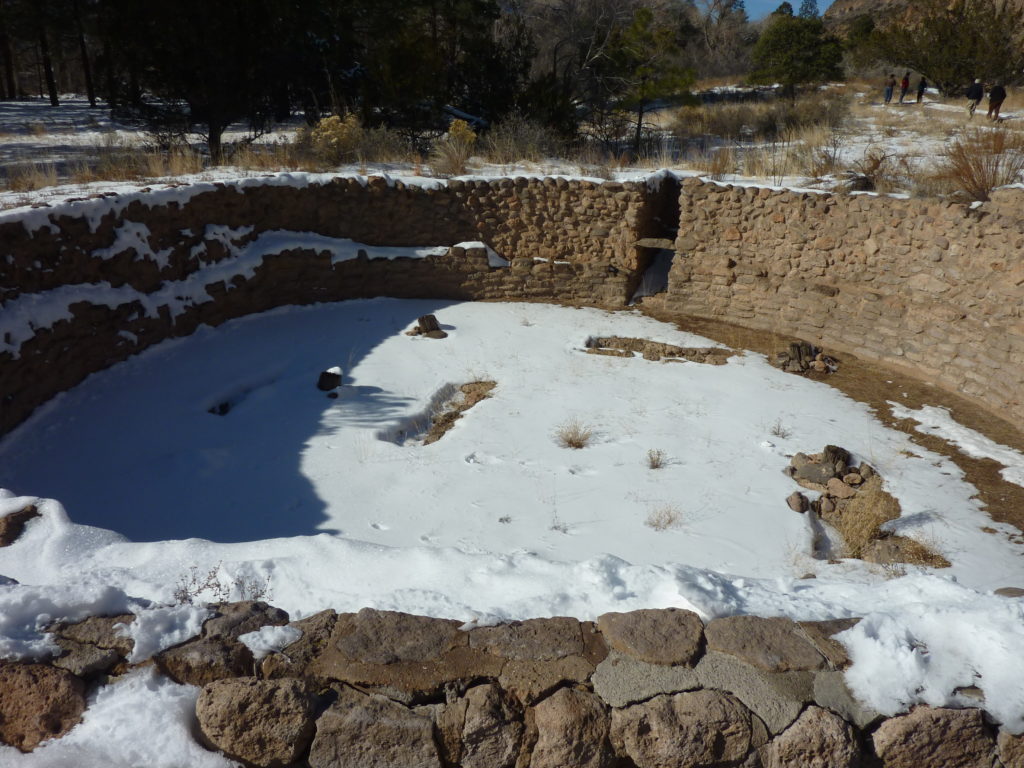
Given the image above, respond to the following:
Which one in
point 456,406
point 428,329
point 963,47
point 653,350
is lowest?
point 456,406

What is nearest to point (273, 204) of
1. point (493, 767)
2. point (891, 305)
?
point (891, 305)

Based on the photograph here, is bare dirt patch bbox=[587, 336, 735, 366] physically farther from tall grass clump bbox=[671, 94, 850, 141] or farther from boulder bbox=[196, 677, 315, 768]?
tall grass clump bbox=[671, 94, 850, 141]

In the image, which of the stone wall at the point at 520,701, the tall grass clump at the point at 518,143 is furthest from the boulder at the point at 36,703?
the tall grass clump at the point at 518,143

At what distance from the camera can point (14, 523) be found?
3.04m

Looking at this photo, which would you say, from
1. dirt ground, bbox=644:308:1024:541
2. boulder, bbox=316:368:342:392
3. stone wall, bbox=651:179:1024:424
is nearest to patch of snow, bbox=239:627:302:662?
boulder, bbox=316:368:342:392

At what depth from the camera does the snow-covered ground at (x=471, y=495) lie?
2.33 m

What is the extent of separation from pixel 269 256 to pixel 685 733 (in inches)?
301

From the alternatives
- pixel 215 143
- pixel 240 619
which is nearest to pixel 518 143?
pixel 215 143

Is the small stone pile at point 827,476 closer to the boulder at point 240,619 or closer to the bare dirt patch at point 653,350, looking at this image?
the bare dirt patch at point 653,350

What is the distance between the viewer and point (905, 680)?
212 cm

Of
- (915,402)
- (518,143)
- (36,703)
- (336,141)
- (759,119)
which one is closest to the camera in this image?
(36,703)

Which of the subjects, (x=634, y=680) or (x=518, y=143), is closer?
(x=634, y=680)

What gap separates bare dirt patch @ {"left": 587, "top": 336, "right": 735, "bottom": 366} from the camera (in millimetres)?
7973

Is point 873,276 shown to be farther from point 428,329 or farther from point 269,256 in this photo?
point 269,256
